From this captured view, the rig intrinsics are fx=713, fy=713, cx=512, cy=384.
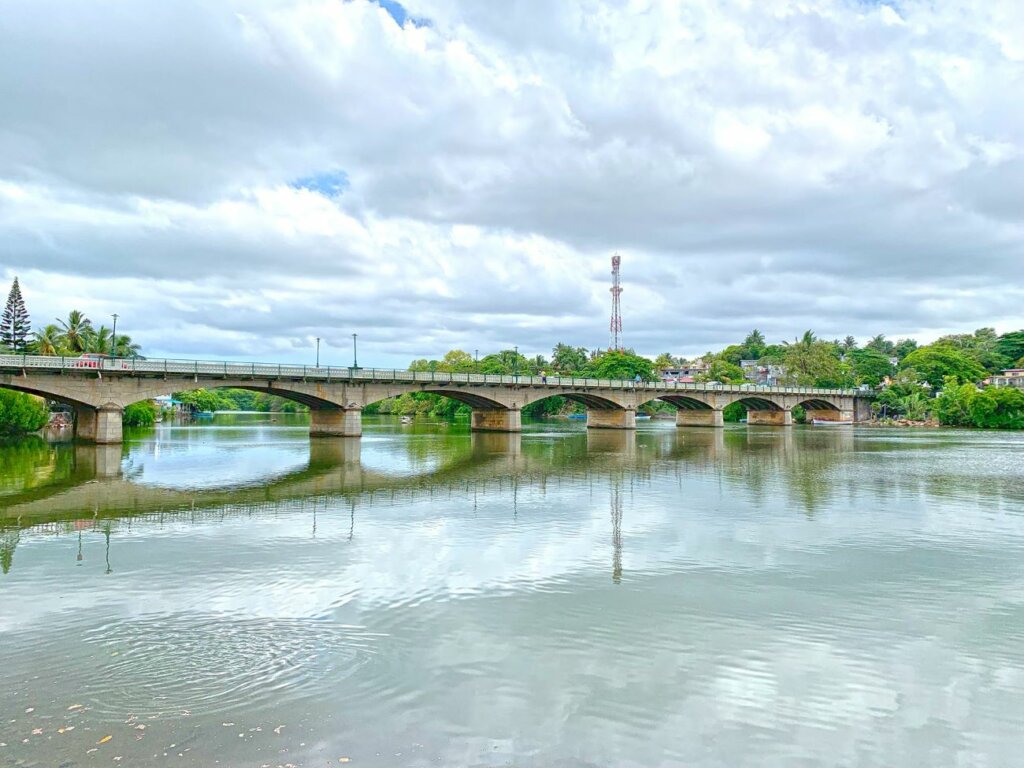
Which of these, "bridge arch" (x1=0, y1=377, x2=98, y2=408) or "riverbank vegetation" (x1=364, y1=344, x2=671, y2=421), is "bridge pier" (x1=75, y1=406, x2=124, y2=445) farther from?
"riverbank vegetation" (x1=364, y1=344, x2=671, y2=421)

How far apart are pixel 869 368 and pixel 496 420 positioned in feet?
367

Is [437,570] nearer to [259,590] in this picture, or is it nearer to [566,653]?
[259,590]

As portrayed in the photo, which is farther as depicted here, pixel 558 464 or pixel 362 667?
pixel 558 464

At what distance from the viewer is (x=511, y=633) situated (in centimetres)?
1223

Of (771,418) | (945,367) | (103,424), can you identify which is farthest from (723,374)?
(103,424)

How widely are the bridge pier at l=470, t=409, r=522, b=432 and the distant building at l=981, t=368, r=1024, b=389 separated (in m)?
110

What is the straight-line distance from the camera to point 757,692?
985cm

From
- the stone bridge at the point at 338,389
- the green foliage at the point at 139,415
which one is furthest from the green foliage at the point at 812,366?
the green foliage at the point at 139,415

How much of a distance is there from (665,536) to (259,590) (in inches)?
462

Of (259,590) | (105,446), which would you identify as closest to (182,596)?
(259,590)

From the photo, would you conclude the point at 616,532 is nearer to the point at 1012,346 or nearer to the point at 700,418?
the point at 700,418

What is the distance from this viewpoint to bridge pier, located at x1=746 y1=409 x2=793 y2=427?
120812 mm

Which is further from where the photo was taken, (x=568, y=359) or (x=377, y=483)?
(x=568, y=359)

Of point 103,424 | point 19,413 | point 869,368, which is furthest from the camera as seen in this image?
point 869,368
